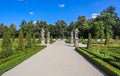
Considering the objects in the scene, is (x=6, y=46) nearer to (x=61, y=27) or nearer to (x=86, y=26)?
(x=86, y=26)

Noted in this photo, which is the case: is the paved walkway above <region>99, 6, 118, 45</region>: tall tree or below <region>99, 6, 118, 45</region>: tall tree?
below

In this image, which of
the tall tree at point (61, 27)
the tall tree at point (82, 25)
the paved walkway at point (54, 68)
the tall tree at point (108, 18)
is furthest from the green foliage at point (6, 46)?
the tall tree at point (61, 27)

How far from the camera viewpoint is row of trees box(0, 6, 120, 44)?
60213 millimetres

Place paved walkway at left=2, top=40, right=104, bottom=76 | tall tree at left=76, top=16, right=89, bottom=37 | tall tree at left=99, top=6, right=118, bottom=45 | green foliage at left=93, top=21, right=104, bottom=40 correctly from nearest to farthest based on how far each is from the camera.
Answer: paved walkway at left=2, top=40, right=104, bottom=76 → green foliage at left=93, top=21, right=104, bottom=40 → tall tree at left=99, top=6, right=118, bottom=45 → tall tree at left=76, top=16, right=89, bottom=37

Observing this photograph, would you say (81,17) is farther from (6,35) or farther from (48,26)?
(6,35)

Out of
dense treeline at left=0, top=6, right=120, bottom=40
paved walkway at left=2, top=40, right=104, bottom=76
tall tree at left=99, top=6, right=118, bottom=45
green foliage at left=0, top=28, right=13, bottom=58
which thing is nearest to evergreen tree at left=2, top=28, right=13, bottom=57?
green foliage at left=0, top=28, right=13, bottom=58

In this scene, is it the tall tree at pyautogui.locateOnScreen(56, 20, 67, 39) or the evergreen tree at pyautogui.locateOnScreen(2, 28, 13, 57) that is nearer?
the evergreen tree at pyautogui.locateOnScreen(2, 28, 13, 57)

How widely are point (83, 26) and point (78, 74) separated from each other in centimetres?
5889

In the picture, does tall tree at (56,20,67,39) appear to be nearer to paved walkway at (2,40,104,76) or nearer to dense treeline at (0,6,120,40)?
dense treeline at (0,6,120,40)

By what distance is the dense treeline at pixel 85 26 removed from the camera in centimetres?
6017

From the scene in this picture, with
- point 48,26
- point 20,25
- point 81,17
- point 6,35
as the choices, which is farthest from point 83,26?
point 6,35

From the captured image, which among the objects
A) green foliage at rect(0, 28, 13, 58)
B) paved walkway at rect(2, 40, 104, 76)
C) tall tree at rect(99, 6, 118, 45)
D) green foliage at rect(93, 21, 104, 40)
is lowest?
paved walkway at rect(2, 40, 104, 76)

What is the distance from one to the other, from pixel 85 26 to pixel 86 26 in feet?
1.30

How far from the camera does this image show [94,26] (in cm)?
6125
